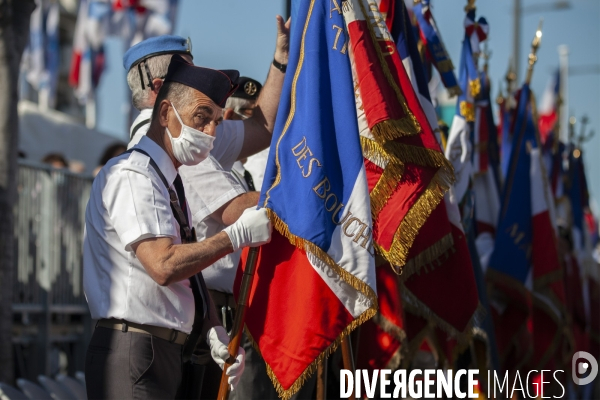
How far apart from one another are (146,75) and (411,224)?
1.46m

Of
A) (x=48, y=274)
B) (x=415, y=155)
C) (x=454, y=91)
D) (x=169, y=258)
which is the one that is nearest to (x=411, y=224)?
(x=415, y=155)

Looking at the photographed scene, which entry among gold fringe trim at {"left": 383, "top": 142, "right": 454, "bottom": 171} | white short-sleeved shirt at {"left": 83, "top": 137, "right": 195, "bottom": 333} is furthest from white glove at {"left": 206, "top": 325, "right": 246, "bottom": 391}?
gold fringe trim at {"left": 383, "top": 142, "right": 454, "bottom": 171}

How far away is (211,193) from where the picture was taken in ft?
14.0

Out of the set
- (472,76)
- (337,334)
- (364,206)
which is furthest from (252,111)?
(472,76)

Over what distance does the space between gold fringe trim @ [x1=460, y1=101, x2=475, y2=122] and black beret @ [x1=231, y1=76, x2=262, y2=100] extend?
244 cm

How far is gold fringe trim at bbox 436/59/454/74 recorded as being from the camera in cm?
659

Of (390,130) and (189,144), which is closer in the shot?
(189,144)

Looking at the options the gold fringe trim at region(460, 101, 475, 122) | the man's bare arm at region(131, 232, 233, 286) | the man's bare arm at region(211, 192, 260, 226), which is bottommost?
the man's bare arm at region(131, 232, 233, 286)

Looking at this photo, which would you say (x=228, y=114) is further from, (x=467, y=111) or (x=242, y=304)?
(x=467, y=111)

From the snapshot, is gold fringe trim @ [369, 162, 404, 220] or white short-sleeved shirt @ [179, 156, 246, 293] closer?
white short-sleeved shirt @ [179, 156, 246, 293]

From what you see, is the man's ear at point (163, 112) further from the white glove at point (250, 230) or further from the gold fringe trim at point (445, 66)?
the gold fringe trim at point (445, 66)

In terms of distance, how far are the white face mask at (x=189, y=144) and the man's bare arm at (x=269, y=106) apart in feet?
3.62

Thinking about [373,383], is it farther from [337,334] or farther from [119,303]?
[119,303]

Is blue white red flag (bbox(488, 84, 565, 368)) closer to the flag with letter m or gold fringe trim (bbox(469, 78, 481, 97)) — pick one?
gold fringe trim (bbox(469, 78, 481, 97))
